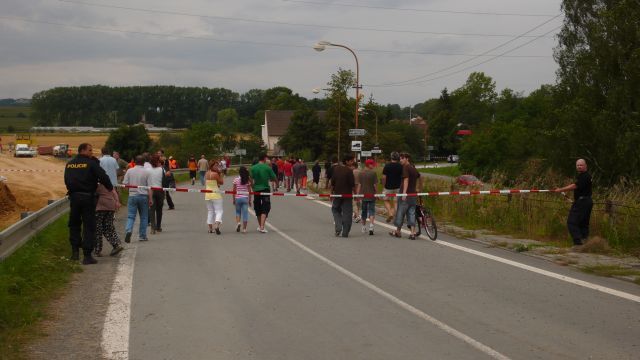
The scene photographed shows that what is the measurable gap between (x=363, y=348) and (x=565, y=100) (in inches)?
1651

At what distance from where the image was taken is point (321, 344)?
6973 mm

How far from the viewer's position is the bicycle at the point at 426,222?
16.0m

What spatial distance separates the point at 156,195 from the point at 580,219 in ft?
29.8

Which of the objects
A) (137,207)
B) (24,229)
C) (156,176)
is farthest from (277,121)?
(24,229)

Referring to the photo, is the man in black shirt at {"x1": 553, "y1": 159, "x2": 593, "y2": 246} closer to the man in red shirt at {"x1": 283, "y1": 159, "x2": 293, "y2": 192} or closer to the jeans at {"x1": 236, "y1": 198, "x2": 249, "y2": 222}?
the jeans at {"x1": 236, "y1": 198, "x2": 249, "y2": 222}

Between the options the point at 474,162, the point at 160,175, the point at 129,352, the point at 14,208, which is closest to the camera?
the point at 129,352

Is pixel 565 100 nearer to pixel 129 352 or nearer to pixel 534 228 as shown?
pixel 534 228

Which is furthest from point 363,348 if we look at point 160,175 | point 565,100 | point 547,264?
point 565,100

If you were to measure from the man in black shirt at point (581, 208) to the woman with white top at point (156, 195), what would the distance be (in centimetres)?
823

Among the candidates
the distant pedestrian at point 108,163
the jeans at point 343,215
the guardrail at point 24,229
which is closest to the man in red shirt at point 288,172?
the jeans at point 343,215

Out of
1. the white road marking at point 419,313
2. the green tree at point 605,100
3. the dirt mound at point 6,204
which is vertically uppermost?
the green tree at point 605,100

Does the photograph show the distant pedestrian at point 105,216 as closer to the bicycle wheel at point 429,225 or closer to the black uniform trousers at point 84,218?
the black uniform trousers at point 84,218

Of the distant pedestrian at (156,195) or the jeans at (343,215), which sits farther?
the jeans at (343,215)

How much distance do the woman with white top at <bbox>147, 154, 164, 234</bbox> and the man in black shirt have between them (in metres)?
8.23
